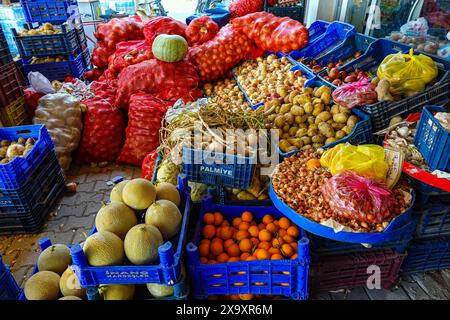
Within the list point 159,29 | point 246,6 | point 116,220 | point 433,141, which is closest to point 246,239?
point 116,220

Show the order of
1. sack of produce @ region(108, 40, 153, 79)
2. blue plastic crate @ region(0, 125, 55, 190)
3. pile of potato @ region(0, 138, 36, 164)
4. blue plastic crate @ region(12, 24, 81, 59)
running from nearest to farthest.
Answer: blue plastic crate @ region(0, 125, 55, 190) → pile of potato @ region(0, 138, 36, 164) → sack of produce @ region(108, 40, 153, 79) → blue plastic crate @ region(12, 24, 81, 59)

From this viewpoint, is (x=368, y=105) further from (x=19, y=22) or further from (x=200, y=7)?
(x=19, y=22)

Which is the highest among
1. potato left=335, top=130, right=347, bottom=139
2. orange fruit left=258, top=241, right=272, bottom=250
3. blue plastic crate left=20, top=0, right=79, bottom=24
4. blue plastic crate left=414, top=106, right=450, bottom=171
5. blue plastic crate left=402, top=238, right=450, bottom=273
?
blue plastic crate left=20, top=0, right=79, bottom=24

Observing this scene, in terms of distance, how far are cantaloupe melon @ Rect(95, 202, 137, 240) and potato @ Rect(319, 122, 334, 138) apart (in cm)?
158

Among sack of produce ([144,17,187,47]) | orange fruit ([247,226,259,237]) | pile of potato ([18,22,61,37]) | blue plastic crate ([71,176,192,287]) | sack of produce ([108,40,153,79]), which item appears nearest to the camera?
blue plastic crate ([71,176,192,287])

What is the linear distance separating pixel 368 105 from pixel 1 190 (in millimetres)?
3087

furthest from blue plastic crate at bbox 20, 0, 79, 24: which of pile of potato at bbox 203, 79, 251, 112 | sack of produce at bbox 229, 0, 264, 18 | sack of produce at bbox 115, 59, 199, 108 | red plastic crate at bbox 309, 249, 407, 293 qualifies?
red plastic crate at bbox 309, 249, 407, 293

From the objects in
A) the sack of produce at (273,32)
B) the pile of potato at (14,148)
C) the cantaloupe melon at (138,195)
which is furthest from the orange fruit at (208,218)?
the sack of produce at (273,32)

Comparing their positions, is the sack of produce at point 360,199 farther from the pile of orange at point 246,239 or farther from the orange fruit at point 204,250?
the orange fruit at point 204,250

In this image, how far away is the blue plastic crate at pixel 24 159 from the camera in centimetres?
267

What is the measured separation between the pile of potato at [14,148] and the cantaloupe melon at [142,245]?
181cm

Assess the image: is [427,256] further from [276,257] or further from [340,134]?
[276,257]

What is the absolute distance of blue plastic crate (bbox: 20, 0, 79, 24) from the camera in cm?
521

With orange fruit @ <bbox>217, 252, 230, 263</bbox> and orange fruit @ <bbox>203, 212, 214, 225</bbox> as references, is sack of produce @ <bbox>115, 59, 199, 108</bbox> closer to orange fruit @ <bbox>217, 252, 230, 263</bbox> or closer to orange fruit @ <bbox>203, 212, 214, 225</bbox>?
orange fruit @ <bbox>203, 212, 214, 225</bbox>
